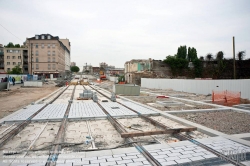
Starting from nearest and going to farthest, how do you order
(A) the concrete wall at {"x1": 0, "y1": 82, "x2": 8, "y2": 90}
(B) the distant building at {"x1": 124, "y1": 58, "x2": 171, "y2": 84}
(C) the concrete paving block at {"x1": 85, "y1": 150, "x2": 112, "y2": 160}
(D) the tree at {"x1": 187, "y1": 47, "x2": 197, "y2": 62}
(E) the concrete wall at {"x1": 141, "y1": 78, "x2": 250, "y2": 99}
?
(C) the concrete paving block at {"x1": 85, "y1": 150, "x2": 112, "y2": 160}
(E) the concrete wall at {"x1": 141, "y1": 78, "x2": 250, "y2": 99}
(A) the concrete wall at {"x1": 0, "y1": 82, "x2": 8, "y2": 90}
(B) the distant building at {"x1": 124, "y1": 58, "x2": 171, "y2": 84}
(D) the tree at {"x1": 187, "y1": 47, "x2": 197, "y2": 62}

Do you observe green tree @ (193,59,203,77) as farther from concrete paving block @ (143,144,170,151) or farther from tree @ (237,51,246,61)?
concrete paving block @ (143,144,170,151)

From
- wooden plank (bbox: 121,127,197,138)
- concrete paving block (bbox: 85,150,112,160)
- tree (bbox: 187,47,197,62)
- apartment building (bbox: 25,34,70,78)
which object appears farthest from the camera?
apartment building (bbox: 25,34,70,78)

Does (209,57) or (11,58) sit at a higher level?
(11,58)

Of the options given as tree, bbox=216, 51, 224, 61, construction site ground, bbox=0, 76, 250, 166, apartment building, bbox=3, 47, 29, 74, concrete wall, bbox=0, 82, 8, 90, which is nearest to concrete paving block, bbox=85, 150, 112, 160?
construction site ground, bbox=0, 76, 250, 166

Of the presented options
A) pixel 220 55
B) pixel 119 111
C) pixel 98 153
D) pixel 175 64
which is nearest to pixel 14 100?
pixel 119 111

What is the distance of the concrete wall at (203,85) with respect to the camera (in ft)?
48.5

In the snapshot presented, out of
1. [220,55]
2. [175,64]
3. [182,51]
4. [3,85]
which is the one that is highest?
[182,51]

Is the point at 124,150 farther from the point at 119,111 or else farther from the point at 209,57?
the point at 209,57

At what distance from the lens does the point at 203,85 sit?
2003cm

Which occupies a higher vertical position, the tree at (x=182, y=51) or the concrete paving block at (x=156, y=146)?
the tree at (x=182, y=51)

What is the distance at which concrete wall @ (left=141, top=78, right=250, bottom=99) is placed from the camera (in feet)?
48.5

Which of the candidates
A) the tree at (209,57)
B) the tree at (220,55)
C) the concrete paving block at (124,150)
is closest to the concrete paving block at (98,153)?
the concrete paving block at (124,150)

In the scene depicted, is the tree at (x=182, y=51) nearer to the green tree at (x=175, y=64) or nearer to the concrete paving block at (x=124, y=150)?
the green tree at (x=175, y=64)

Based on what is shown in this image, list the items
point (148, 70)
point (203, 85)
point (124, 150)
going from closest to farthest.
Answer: point (124, 150)
point (203, 85)
point (148, 70)
